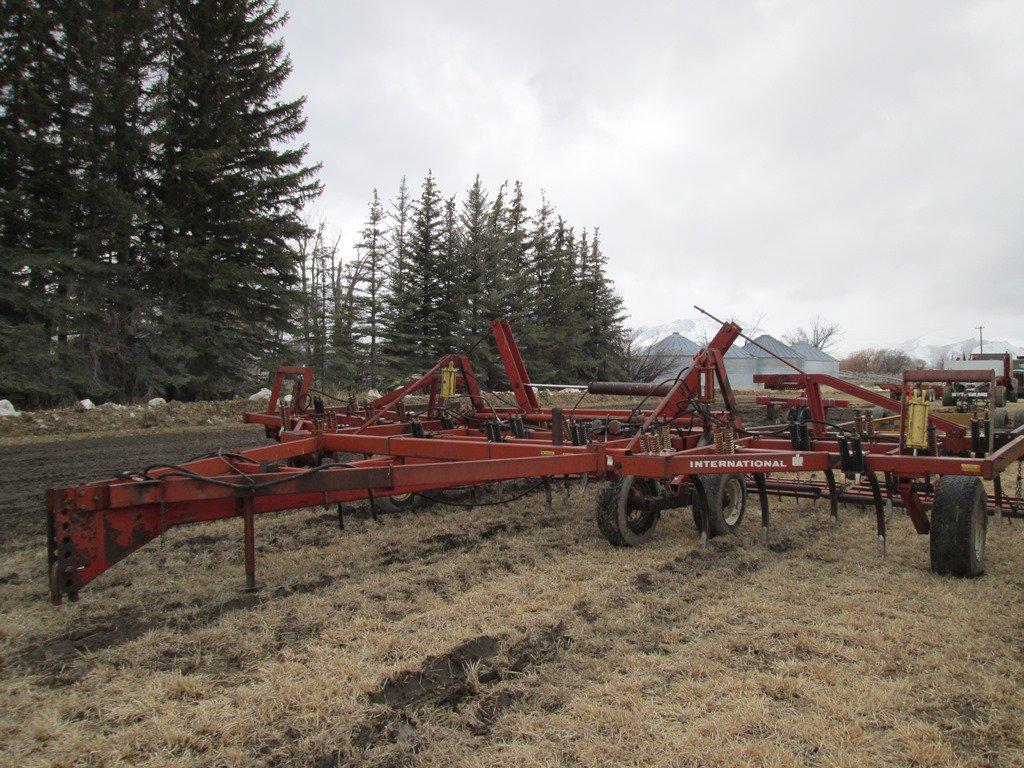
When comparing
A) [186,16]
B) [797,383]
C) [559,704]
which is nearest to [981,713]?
[559,704]

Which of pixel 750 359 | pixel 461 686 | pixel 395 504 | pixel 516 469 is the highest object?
pixel 750 359

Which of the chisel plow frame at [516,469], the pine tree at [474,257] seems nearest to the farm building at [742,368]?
the pine tree at [474,257]

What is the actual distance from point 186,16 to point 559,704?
25.4 meters

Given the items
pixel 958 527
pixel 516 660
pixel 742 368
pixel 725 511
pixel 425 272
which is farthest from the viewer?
pixel 742 368

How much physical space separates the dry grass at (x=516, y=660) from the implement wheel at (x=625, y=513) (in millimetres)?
172

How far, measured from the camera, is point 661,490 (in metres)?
6.18

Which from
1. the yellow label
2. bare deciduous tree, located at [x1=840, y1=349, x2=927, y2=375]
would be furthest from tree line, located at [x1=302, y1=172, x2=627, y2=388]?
bare deciduous tree, located at [x1=840, y1=349, x2=927, y2=375]

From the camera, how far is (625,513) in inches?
230

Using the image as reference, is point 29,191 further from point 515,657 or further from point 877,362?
point 877,362

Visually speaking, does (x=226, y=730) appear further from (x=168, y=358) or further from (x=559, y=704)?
→ (x=168, y=358)

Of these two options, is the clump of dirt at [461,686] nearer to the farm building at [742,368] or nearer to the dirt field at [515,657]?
the dirt field at [515,657]

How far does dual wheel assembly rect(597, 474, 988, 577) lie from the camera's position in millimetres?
4863

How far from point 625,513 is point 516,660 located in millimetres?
2485

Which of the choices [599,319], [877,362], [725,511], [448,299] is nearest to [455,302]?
[448,299]
